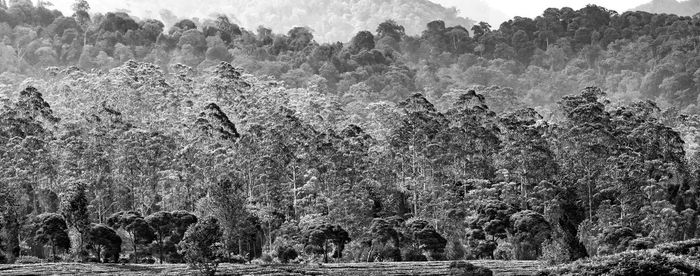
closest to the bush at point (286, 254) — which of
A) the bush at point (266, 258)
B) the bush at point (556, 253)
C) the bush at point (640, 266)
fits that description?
the bush at point (266, 258)

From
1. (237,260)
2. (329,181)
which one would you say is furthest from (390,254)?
(329,181)

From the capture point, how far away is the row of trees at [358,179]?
314ft

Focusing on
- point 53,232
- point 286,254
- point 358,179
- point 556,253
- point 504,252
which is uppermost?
point 358,179

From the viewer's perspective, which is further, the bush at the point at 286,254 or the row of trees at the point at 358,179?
the row of trees at the point at 358,179

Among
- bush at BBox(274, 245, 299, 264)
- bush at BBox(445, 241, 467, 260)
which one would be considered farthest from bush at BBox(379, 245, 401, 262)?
bush at BBox(274, 245, 299, 264)

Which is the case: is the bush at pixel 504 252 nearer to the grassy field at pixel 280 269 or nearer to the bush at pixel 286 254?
the grassy field at pixel 280 269

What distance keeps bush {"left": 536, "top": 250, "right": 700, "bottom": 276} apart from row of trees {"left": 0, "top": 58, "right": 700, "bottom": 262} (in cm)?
3333

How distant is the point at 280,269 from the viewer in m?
79.6

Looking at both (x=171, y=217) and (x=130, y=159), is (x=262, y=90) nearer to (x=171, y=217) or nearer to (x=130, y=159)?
(x=130, y=159)

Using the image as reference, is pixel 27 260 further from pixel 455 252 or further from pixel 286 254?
pixel 455 252

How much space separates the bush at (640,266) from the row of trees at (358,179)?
109 ft

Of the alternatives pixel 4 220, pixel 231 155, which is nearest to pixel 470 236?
pixel 231 155

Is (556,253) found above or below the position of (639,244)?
below

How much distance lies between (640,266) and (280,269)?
120ft
